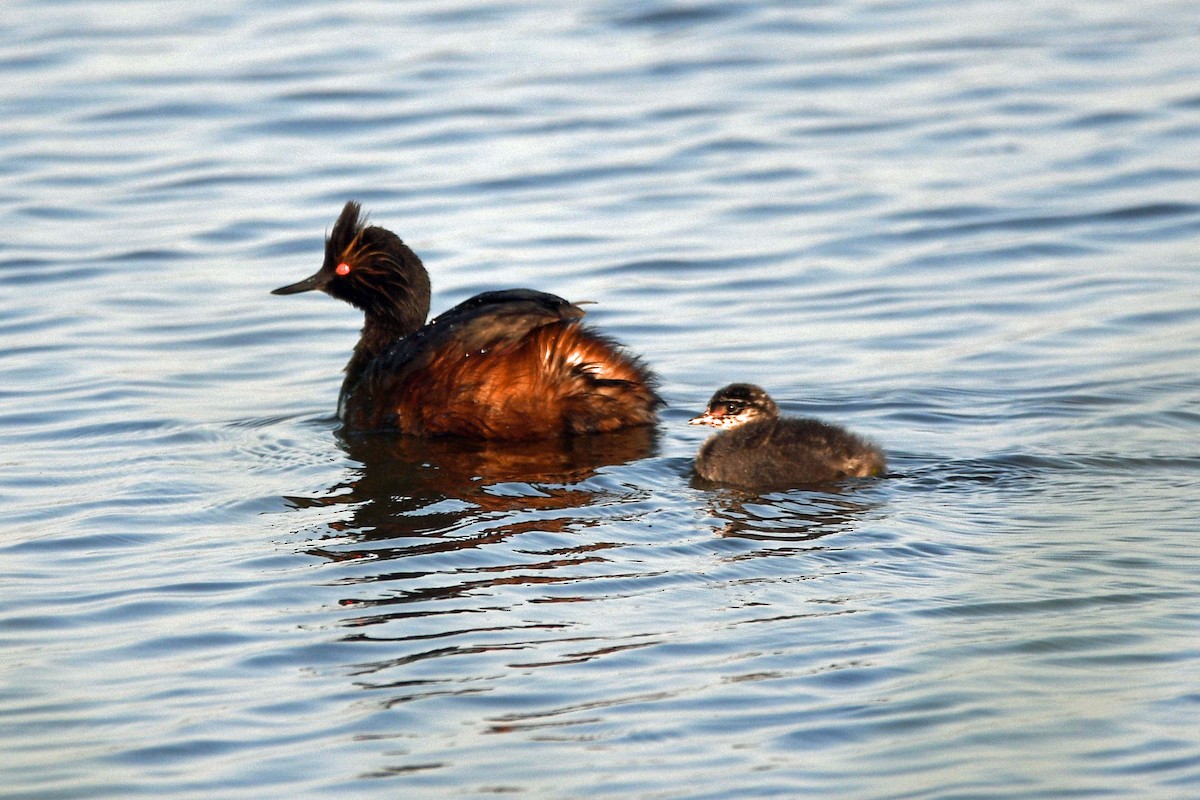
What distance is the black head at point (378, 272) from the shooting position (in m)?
9.27

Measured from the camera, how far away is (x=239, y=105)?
15852 mm

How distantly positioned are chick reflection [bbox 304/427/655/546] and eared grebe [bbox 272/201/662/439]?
79 mm

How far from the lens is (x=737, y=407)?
782 centimetres

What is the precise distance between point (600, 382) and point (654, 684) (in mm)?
3304

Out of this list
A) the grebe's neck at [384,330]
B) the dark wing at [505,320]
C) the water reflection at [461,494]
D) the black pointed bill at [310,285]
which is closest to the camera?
the water reflection at [461,494]

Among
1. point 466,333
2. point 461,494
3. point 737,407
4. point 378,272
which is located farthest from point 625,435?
point 378,272

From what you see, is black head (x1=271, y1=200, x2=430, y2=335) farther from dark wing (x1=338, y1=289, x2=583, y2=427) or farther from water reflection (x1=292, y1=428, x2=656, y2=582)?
water reflection (x1=292, y1=428, x2=656, y2=582)

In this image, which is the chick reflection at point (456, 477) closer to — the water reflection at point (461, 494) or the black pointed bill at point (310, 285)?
the water reflection at point (461, 494)

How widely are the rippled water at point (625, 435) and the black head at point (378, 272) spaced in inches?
22.8

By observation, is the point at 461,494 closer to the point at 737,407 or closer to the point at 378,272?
the point at 737,407

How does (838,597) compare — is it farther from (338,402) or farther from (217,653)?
(338,402)

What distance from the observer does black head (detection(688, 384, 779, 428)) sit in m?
7.79

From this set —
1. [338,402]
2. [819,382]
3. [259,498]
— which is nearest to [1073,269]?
[819,382]

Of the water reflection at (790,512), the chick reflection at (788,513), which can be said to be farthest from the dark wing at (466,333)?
the water reflection at (790,512)
